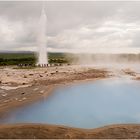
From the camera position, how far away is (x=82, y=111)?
14336 millimetres

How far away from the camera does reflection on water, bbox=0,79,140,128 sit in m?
12.2

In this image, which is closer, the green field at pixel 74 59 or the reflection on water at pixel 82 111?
the reflection on water at pixel 82 111

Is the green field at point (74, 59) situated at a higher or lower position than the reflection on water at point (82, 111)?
higher

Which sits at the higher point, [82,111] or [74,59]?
A: [74,59]

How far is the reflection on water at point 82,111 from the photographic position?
40.1 feet

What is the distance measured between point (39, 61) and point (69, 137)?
140 feet

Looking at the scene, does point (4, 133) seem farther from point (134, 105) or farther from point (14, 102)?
point (134, 105)

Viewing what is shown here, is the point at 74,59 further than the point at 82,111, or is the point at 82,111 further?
the point at 74,59

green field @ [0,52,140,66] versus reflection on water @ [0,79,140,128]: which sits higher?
green field @ [0,52,140,66]

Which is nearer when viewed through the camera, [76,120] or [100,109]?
[76,120]

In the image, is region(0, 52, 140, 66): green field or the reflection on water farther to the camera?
region(0, 52, 140, 66): green field

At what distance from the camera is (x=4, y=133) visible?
992 centimetres

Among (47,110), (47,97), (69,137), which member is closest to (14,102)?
(47,110)

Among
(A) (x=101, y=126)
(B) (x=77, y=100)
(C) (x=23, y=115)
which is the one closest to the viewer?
(A) (x=101, y=126)
